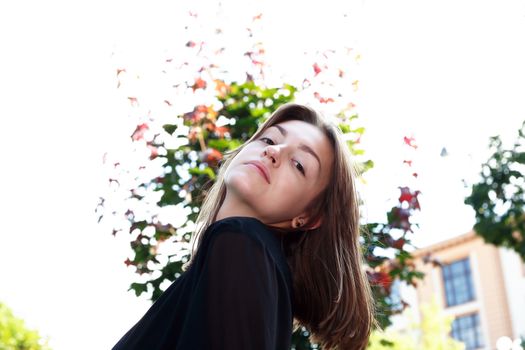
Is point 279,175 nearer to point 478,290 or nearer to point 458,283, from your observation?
point 478,290

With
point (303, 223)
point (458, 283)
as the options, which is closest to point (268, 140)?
point (303, 223)

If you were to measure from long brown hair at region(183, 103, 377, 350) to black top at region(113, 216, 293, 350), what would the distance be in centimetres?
23

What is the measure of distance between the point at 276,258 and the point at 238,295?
0.26m

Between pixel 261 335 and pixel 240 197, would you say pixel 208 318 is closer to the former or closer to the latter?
pixel 261 335

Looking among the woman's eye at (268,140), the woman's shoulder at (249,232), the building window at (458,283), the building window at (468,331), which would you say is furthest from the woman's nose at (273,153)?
the building window at (458,283)

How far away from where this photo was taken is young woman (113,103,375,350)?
5.22ft

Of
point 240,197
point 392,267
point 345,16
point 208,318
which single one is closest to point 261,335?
point 208,318

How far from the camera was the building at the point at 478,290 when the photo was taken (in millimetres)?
33938

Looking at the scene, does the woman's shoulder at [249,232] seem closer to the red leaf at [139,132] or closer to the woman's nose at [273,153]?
the woman's nose at [273,153]

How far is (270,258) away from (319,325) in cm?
48

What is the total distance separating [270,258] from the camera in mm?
1744

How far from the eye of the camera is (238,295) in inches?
62.2

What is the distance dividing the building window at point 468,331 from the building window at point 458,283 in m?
0.86

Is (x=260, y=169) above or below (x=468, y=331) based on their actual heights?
below
